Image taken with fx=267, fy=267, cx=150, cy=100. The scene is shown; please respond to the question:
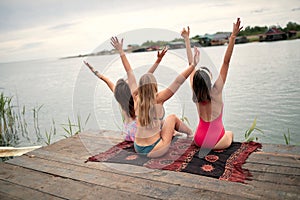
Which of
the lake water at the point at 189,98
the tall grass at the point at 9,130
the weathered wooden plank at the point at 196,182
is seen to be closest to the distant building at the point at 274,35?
the lake water at the point at 189,98

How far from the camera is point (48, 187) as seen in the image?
2465mm

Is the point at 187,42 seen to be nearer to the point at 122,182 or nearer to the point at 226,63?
the point at 226,63

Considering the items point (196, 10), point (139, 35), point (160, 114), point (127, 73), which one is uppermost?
point (196, 10)

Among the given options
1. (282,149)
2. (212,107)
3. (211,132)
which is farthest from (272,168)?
(212,107)

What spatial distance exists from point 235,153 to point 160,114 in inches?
34.6

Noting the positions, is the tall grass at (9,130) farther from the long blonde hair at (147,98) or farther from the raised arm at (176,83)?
the raised arm at (176,83)

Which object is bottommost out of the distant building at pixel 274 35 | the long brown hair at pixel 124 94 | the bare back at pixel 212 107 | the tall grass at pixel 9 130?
the tall grass at pixel 9 130

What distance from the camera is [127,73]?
314cm

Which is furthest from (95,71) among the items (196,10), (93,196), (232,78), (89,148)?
(232,78)

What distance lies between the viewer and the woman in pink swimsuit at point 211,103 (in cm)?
270

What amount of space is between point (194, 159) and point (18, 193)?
5.50 ft

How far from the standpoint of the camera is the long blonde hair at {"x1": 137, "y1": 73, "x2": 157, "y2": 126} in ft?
8.91

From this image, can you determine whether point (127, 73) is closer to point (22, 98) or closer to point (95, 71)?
point (95, 71)

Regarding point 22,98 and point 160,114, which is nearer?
point 160,114
